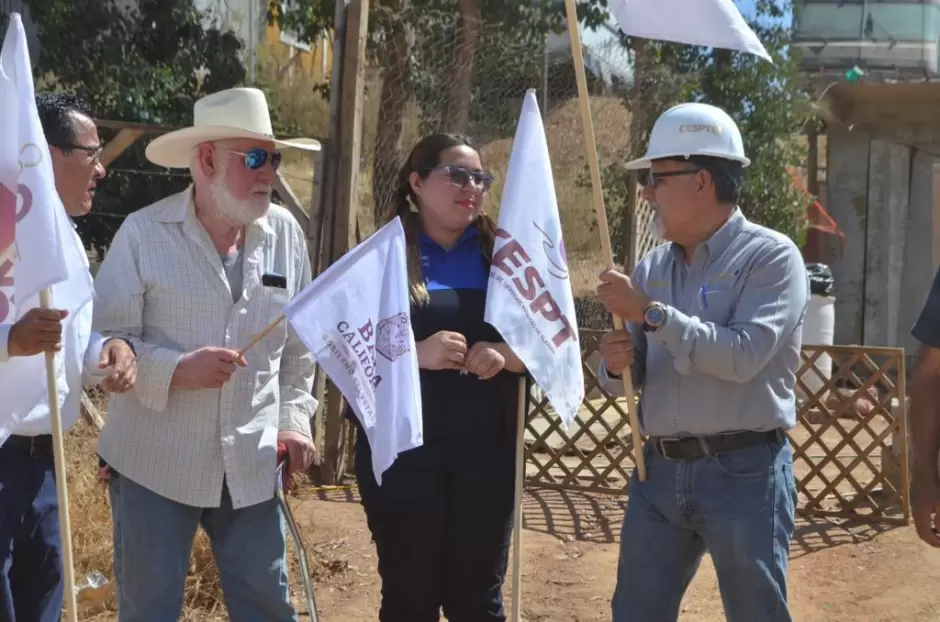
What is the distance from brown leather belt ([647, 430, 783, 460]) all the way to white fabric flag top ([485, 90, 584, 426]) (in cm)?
36

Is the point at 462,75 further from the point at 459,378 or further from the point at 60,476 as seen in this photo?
the point at 60,476

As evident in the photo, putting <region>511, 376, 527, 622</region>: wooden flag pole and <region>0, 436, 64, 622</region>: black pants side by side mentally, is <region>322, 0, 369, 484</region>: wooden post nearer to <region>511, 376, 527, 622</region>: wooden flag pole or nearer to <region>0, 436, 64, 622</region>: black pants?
<region>511, 376, 527, 622</region>: wooden flag pole

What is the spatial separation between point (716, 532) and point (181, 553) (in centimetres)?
155

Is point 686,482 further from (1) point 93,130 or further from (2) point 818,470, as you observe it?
(2) point 818,470

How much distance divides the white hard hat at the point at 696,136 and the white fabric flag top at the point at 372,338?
825 millimetres

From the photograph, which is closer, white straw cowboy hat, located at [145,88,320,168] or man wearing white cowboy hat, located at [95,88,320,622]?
man wearing white cowboy hat, located at [95,88,320,622]

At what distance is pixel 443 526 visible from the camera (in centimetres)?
369

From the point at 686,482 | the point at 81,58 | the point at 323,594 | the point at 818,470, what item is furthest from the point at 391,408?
the point at 81,58

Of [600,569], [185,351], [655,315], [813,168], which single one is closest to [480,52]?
[600,569]

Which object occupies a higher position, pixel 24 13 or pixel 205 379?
pixel 24 13

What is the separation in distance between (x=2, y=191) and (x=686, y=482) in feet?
6.67

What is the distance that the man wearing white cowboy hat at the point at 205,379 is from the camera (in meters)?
3.43

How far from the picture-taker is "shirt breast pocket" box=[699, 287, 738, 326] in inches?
133

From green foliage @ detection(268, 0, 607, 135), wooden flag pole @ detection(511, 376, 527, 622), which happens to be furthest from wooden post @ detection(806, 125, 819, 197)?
wooden flag pole @ detection(511, 376, 527, 622)
